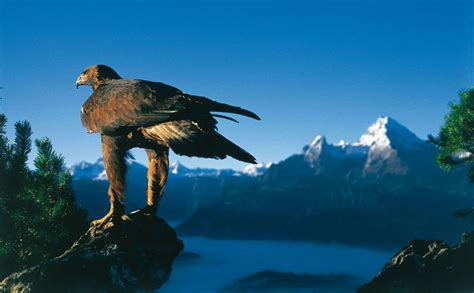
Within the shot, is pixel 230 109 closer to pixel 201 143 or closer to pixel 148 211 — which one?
pixel 201 143

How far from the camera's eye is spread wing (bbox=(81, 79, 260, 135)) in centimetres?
912

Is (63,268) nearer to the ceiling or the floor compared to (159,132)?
nearer to the floor

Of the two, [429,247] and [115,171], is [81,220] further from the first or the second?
[429,247]

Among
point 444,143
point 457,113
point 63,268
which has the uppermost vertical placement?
point 457,113

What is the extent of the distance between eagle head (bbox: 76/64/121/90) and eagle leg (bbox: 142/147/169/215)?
2567 millimetres

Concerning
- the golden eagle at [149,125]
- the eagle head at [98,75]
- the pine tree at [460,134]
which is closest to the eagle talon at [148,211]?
the golden eagle at [149,125]

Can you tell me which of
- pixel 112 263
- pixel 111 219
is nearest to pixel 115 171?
pixel 111 219

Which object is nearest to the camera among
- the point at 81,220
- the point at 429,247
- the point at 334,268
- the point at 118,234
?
the point at 118,234

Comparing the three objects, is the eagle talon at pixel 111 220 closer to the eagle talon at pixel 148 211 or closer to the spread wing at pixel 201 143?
the eagle talon at pixel 148 211

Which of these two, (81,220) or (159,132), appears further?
(81,220)

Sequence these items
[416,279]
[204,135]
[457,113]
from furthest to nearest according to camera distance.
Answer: [457,113] → [416,279] → [204,135]

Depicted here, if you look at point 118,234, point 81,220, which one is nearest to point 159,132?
point 118,234

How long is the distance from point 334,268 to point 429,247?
187 meters

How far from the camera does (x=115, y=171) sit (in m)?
10.4
